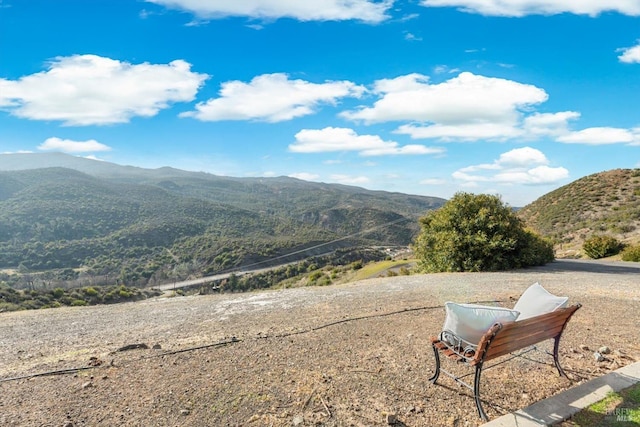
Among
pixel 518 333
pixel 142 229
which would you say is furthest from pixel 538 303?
pixel 142 229

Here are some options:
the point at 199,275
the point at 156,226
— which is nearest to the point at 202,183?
the point at 156,226

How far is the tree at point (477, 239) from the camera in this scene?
14.2 metres

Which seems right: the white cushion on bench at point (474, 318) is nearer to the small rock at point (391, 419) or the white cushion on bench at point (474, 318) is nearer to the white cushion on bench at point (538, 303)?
the white cushion on bench at point (538, 303)

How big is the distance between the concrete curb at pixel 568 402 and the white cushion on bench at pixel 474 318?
2.30 ft

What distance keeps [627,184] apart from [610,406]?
43782 millimetres

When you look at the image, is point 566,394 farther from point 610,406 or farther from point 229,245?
point 229,245

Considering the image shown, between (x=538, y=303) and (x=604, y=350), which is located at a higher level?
(x=538, y=303)

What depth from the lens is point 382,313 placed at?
7117 millimetres

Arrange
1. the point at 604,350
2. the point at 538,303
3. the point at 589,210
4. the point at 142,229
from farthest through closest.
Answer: the point at 142,229 → the point at 589,210 → the point at 604,350 → the point at 538,303

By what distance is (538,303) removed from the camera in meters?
4.08

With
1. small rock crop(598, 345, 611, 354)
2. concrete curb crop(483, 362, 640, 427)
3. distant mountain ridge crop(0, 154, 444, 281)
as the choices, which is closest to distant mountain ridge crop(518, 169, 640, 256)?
small rock crop(598, 345, 611, 354)

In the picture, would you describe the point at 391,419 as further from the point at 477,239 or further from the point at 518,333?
the point at 477,239

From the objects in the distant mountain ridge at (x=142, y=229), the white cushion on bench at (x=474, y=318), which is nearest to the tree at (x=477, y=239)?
the white cushion on bench at (x=474, y=318)

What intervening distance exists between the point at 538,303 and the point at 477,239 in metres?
10.6
